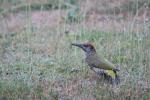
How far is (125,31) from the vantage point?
7.46 m

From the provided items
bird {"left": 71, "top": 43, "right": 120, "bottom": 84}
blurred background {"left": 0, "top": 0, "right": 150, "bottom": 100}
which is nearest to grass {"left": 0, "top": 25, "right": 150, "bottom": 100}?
blurred background {"left": 0, "top": 0, "right": 150, "bottom": 100}

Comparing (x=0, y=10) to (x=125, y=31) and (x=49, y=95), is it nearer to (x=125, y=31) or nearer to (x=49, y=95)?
(x=125, y=31)

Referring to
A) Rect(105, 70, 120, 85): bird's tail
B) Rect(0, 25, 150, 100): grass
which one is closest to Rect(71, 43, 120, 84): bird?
Rect(105, 70, 120, 85): bird's tail

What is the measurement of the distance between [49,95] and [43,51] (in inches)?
93.1

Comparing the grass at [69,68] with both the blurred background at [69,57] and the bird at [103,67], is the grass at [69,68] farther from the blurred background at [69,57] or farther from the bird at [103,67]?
the bird at [103,67]

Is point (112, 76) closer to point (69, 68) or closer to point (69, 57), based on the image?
point (69, 68)

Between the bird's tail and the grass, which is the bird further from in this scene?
the grass

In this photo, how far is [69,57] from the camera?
6.90 metres

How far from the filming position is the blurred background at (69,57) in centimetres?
580

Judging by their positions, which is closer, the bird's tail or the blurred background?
the blurred background

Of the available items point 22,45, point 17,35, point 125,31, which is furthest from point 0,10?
point 125,31

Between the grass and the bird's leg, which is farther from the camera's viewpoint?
the bird's leg

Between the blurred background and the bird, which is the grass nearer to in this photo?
the blurred background

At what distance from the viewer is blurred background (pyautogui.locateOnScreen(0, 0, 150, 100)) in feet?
19.0
